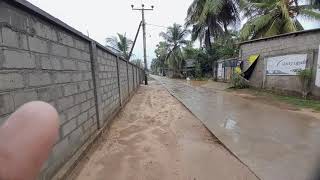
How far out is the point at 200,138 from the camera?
18.1 ft

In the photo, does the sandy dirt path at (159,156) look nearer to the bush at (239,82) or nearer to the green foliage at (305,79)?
the green foliage at (305,79)

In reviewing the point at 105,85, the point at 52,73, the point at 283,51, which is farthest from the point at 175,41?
the point at 52,73

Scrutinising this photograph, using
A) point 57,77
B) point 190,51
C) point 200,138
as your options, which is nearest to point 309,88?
point 200,138

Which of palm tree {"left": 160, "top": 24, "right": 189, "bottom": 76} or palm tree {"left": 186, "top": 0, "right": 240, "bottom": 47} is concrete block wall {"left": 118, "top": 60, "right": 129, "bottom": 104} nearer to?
palm tree {"left": 186, "top": 0, "right": 240, "bottom": 47}

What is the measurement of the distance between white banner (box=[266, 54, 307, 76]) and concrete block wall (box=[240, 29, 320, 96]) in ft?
0.69

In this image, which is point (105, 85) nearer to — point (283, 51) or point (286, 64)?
point (286, 64)

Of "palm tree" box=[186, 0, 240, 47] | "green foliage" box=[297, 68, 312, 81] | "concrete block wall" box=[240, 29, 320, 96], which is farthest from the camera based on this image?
"palm tree" box=[186, 0, 240, 47]

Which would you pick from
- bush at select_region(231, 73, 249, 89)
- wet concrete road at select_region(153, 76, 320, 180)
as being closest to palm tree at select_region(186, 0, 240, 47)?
bush at select_region(231, 73, 249, 89)

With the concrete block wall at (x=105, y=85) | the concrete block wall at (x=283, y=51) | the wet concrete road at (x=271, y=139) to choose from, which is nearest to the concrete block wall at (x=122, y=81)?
the concrete block wall at (x=105, y=85)

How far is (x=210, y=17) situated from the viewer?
82.7 feet

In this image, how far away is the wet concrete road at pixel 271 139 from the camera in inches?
149

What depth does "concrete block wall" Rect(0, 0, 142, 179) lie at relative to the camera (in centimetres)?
233

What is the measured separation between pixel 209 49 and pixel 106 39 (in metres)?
12.1

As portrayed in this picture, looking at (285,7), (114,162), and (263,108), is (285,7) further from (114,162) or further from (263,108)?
(114,162)
